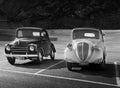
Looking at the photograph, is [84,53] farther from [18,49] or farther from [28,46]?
[18,49]

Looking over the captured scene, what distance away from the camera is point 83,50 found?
11.8 m

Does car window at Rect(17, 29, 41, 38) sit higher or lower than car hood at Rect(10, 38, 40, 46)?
higher

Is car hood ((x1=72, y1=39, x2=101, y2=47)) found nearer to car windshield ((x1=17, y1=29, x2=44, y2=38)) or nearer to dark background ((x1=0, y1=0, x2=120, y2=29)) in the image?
car windshield ((x1=17, y1=29, x2=44, y2=38))

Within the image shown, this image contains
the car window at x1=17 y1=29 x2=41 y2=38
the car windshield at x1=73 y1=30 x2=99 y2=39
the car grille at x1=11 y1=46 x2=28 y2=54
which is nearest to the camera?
the car windshield at x1=73 y1=30 x2=99 y2=39

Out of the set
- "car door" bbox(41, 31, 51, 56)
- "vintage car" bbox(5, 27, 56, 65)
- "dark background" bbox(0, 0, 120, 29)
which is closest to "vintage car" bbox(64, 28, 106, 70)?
"vintage car" bbox(5, 27, 56, 65)

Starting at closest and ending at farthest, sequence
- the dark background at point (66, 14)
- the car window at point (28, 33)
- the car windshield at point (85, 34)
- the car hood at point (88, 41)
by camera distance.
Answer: the car hood at point (88, 41), the car windshield at point (85, 34), the car window at point (28, 33), the dark background at point (66, 14)

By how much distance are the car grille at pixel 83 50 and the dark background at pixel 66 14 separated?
113ft

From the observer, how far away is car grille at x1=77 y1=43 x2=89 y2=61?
11.8 metres

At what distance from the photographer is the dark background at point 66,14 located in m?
47.2

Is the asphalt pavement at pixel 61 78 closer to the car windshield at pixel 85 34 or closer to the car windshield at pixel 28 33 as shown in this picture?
the car windshield at pixel 85 34

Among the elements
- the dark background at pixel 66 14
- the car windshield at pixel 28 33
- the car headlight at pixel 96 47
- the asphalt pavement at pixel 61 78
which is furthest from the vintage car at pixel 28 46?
the dark background at pixel 66 14

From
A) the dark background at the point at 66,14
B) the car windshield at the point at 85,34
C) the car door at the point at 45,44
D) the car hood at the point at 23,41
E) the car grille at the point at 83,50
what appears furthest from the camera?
the dark background at the point at 66,14

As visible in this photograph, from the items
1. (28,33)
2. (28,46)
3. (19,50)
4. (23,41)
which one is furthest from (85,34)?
(28,33)

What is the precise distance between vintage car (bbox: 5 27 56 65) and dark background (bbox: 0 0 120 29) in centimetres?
3124
